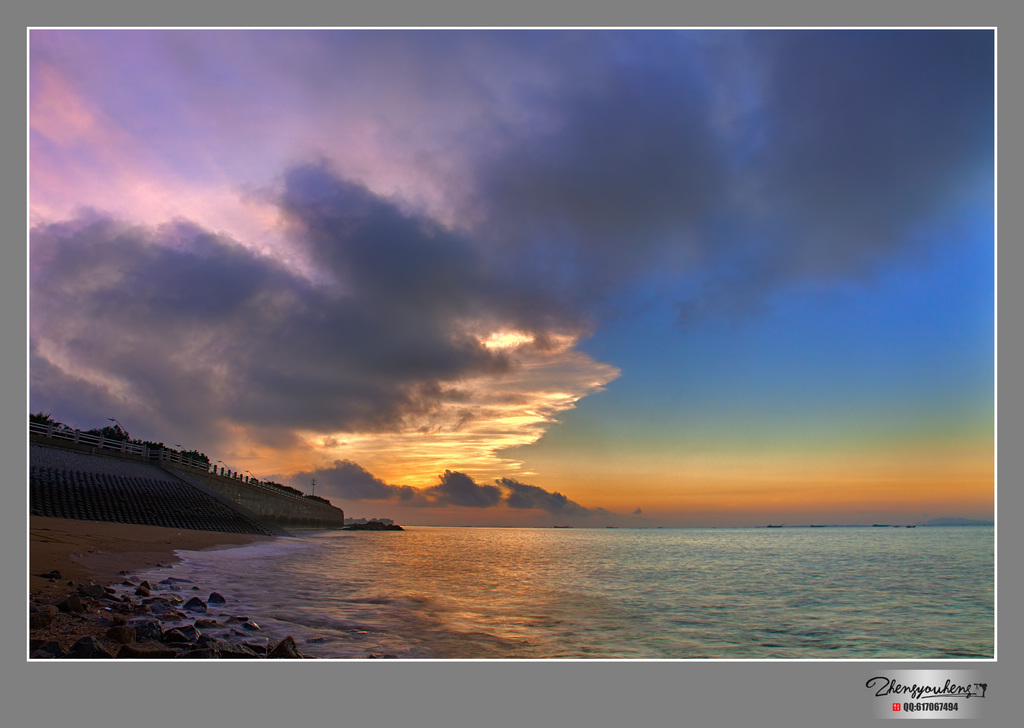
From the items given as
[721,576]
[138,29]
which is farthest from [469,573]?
[138,29]

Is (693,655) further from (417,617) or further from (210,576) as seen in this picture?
(210,576)

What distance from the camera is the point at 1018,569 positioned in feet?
31.4

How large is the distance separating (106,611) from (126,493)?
29088 millimetres

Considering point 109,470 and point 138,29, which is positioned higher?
point 138,29

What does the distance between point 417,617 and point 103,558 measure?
440 inches

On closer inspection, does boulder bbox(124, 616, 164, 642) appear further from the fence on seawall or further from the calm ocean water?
the fence on seawall

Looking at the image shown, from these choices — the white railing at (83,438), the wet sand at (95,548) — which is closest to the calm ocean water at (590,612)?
the wet sand at (95,548)

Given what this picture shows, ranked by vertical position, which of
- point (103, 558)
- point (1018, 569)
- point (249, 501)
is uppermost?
point (1018, 569)

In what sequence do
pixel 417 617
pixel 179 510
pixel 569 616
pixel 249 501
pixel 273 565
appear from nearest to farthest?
1. pixel 417 617
2. pixel 569 616
3. pixel 273 565
4. pixel 179 510
5. pixel 249 501

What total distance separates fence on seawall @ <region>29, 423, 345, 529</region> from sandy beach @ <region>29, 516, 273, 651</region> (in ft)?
41.3

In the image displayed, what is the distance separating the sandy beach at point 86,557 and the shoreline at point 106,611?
2 cm

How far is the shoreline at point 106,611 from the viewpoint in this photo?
27.3ft

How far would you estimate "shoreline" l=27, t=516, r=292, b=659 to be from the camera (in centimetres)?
831

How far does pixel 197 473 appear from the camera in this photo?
49812mm
